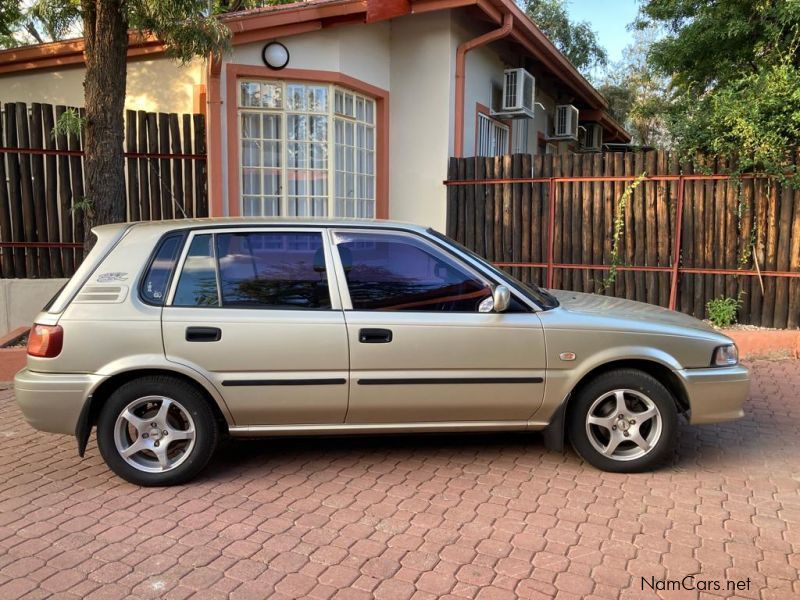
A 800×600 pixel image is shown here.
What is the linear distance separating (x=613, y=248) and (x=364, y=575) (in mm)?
6506

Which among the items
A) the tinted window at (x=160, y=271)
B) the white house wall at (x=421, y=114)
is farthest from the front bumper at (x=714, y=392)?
the white house wall at (x=421, y=114)

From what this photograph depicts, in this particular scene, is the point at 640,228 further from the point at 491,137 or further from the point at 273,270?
the point at 273,270

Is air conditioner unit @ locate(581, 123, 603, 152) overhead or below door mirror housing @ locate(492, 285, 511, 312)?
overhead

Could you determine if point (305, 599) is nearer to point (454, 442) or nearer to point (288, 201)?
point (454, 442)

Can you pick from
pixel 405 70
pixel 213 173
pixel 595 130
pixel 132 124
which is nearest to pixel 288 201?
pixel 213 173

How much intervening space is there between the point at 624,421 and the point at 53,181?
7.19 metres

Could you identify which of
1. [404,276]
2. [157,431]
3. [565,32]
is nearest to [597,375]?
[404,276]

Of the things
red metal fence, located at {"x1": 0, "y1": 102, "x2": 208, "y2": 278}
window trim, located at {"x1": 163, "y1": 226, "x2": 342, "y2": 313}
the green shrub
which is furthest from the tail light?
the green shrub

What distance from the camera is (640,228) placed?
8.39 meters

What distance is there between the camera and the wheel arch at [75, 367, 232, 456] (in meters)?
3.94

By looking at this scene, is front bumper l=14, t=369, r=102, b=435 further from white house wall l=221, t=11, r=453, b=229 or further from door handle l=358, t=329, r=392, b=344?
white house wall l=221, t=11, r=453, b=229

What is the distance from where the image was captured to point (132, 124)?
8344mm

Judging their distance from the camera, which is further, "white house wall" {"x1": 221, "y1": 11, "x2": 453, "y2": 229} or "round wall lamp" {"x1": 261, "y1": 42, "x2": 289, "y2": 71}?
"white house wall" {"x1": 221, "y1": 11, "x2": 453, "y2": 229}

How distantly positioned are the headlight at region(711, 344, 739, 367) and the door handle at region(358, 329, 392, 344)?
6.87 feet
